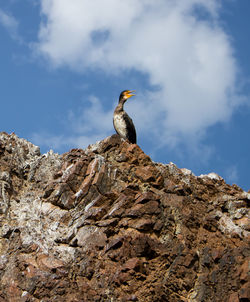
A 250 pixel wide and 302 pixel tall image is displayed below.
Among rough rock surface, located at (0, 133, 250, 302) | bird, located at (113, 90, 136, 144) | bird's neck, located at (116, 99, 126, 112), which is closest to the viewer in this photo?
rough rock surface, located at (0, 133, 250, 302)

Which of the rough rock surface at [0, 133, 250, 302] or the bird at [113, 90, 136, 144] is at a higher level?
the bird at [113, 90, 136, 144]

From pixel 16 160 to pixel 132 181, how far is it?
475cm

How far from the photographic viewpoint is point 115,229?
1482cm

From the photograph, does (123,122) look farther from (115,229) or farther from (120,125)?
(115,229)

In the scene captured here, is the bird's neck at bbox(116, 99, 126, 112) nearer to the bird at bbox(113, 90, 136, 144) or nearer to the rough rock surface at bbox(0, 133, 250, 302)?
the bird at bbox(113, 90, 136, 144)

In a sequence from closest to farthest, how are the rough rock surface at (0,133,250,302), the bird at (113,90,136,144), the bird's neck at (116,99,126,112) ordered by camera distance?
the rough rock surface at (0,133,250,302)
the bird at (113,90,136,144)
the bird's neck at (116,99,126,112)

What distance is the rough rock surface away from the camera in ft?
43.8

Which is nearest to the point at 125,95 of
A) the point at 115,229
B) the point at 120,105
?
the point at 120,105

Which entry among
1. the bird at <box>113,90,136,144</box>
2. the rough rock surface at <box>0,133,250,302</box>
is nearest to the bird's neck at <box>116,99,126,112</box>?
the bird at <box>113,90,136,144</box>

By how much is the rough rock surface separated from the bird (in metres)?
2.57

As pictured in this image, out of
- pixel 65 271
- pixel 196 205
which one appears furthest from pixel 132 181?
A: pixel 65 271

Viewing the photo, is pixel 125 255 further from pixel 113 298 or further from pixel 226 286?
pixel 226 286

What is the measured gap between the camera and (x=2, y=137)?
1950 centimetres

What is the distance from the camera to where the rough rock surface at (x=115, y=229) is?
43.8 feet
